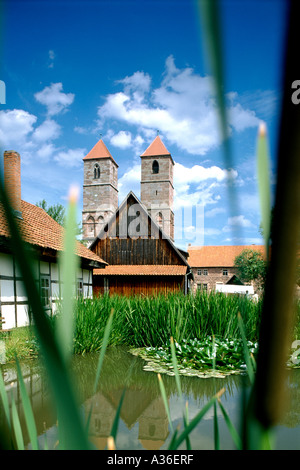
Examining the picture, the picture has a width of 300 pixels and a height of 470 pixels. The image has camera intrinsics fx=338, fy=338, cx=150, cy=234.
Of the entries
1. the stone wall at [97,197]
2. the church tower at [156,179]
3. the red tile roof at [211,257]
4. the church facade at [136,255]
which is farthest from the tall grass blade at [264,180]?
the church tower at [156,179]

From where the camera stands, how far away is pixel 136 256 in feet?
71.0

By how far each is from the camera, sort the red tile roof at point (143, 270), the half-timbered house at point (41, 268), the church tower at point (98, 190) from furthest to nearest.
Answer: the church tower at point (98, 190)
the red tile roof at point (143, 270)
the half-timbered house at point (41, 268)

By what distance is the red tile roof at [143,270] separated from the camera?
19672 millimetres

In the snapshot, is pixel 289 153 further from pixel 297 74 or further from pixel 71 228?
pixel 71 228

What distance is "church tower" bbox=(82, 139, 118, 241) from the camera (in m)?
51.1

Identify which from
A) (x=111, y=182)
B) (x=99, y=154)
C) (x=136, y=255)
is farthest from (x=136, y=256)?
(x=99, y=154)

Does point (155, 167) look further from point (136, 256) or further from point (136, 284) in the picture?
point (136, 284)

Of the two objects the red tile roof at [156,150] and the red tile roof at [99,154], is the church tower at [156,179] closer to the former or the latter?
the red tile roof at [156,150]

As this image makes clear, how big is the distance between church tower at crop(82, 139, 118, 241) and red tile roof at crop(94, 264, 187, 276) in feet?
101

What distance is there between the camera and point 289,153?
0.64 ft

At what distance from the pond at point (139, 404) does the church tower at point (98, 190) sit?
146 ft

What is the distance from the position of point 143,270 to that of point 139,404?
51.8 ft

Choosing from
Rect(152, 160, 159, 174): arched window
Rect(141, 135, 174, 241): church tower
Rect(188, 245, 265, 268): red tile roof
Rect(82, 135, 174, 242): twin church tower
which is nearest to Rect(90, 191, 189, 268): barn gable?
Rect(188, 245, 265, 268): red tile roof

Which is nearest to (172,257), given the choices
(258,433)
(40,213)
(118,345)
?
(40,213)
